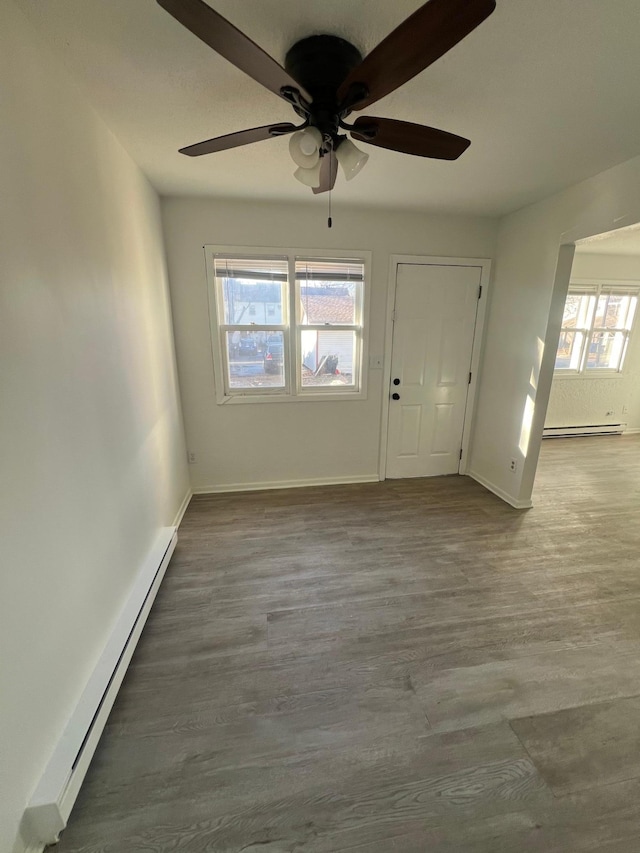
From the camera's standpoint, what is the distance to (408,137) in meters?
1.31

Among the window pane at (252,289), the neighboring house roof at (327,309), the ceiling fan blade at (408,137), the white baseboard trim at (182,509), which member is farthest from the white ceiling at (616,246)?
the white baseboard trim at (182,509)

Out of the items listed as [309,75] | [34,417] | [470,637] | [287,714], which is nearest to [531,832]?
[470,637]

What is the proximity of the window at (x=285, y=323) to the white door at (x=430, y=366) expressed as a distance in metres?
0.43

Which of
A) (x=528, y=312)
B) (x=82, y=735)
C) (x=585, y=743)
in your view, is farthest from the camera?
(x=528, y=312)

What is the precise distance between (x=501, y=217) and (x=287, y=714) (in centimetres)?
394

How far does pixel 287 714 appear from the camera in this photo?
1.40 metres

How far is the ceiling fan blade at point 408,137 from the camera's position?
123cm

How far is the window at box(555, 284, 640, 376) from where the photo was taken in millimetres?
4715

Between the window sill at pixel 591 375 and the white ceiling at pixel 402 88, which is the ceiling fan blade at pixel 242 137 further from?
the window sill at pixel 591 375

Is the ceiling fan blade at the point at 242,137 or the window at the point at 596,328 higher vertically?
the ceiling fan blade at the point at 242,137

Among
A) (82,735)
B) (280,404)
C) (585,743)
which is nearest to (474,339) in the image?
(280,404)

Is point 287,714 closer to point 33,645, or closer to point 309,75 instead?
point 33,645

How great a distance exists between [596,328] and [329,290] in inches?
167

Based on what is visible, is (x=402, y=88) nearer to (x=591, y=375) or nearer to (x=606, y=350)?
(x=591, y=375)
